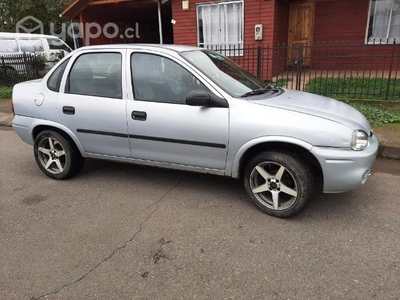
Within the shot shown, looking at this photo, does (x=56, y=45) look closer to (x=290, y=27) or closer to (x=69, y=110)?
(x=290, y=27)

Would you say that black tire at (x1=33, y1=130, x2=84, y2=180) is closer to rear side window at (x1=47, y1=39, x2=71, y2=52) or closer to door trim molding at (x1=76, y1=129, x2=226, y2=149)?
door trim molding at (x1=76, y1=129, x2=226, y2=149)

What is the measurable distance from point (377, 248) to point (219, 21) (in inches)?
384

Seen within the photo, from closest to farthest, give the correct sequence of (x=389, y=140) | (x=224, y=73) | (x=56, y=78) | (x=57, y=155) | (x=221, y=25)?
(x=224, y=73), (x=56, y=78), (x=57, y=155), (x=389, y=140), (x=221, y=25)

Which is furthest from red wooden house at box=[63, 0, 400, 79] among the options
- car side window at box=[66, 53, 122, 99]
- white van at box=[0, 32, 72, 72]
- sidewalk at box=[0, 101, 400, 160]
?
car side window at box=[66, 53, 122, 99]

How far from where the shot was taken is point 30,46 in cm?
1465

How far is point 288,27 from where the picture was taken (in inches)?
452

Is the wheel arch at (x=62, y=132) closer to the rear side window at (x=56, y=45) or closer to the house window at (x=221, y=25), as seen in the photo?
the house window at (x=221, y=25)

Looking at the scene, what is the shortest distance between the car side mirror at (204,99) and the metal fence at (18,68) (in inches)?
412

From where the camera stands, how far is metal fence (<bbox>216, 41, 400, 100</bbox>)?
748 centimetres

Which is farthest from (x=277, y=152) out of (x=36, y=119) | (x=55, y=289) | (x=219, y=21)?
(x=219, y=21)

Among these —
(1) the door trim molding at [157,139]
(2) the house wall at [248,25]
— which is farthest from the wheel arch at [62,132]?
(2) the house wall at [248,25]

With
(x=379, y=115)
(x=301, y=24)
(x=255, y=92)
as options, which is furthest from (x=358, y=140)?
(x=301, y=24)

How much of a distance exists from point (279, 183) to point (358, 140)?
0.80m

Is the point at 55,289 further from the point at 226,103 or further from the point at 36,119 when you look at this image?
the point at 36,119
